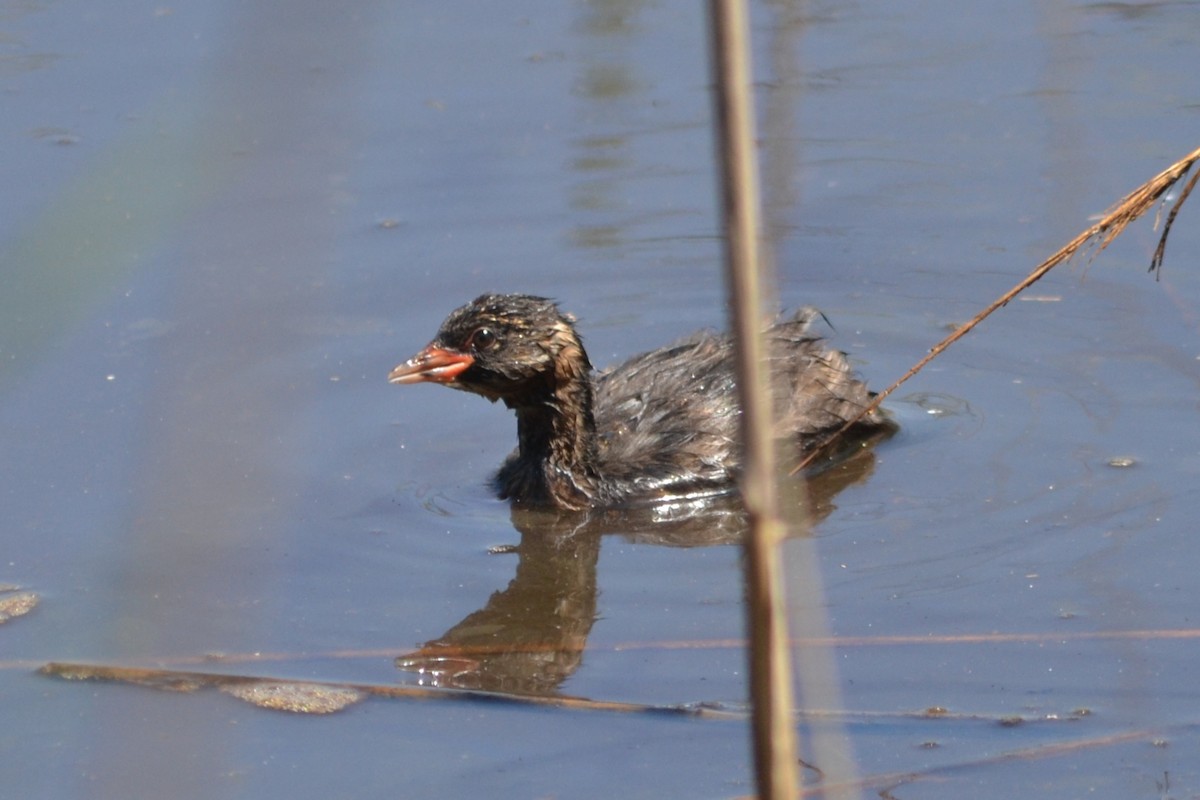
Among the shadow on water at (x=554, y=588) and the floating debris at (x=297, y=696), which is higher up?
the floating debris at (x=297, y=696)

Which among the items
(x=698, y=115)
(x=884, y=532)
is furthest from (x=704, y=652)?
(x=698, y=115)

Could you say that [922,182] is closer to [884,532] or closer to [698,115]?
[698,115]

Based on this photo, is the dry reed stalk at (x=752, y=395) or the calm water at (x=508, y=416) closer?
the dry reed stalk at (x=752, y=395)

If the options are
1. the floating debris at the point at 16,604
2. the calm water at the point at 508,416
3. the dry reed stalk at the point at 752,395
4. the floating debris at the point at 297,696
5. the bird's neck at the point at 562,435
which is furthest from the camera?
the bird's neck at the point at 562,435

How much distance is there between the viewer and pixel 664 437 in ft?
22.4

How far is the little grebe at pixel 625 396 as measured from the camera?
21.7ft

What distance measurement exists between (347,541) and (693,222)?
3.05 meters

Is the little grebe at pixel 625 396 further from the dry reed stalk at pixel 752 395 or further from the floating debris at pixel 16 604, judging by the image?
the dry reed stalk at pixel 752 395

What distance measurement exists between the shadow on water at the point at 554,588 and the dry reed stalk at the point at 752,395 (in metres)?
3.23

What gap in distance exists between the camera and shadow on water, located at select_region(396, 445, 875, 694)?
5.05m

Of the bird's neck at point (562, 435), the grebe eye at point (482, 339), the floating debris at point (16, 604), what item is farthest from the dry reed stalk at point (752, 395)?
the grebe eye at point (482, 339)

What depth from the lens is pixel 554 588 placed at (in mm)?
5727

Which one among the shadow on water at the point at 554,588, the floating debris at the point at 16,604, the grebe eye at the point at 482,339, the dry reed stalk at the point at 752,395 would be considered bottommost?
the shadow on water at the point at 554,588

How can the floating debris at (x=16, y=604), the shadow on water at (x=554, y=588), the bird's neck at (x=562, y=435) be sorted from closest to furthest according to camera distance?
the shadow on water at (x=554, y=588), the floating debris at (x=16, y=604), the bird's neck at (x=562, y=435)
